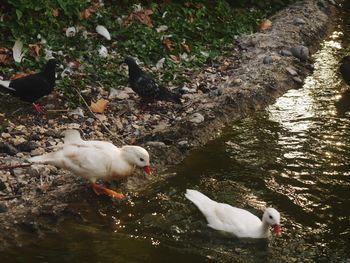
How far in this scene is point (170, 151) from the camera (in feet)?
24.1

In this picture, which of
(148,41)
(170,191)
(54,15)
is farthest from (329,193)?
(54,15)

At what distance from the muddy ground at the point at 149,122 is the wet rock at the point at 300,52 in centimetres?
2

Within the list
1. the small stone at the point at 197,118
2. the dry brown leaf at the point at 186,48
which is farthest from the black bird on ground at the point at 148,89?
the dry brown leaf at the point at 186,48

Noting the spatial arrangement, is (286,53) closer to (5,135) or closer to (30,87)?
(30,87)

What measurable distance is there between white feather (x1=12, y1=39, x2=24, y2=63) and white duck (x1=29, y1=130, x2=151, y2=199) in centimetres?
296

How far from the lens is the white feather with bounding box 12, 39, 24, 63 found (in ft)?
28.7

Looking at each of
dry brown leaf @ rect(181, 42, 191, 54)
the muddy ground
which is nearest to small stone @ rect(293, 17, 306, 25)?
the muddy ground

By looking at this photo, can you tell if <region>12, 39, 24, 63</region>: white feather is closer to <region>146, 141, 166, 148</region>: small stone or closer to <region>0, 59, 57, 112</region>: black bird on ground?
<region>0, 59, 57, 112</region>: black bird on ground

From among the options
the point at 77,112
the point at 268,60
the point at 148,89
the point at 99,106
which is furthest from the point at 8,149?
the point at 268,60

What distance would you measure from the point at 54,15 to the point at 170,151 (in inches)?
151

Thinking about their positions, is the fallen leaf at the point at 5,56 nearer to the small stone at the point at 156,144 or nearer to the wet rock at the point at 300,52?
the small stone at the point at 156,144

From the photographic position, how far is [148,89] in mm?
8312

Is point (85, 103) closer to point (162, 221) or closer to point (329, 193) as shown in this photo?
point (162, 221)

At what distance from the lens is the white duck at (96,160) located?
237 inches
